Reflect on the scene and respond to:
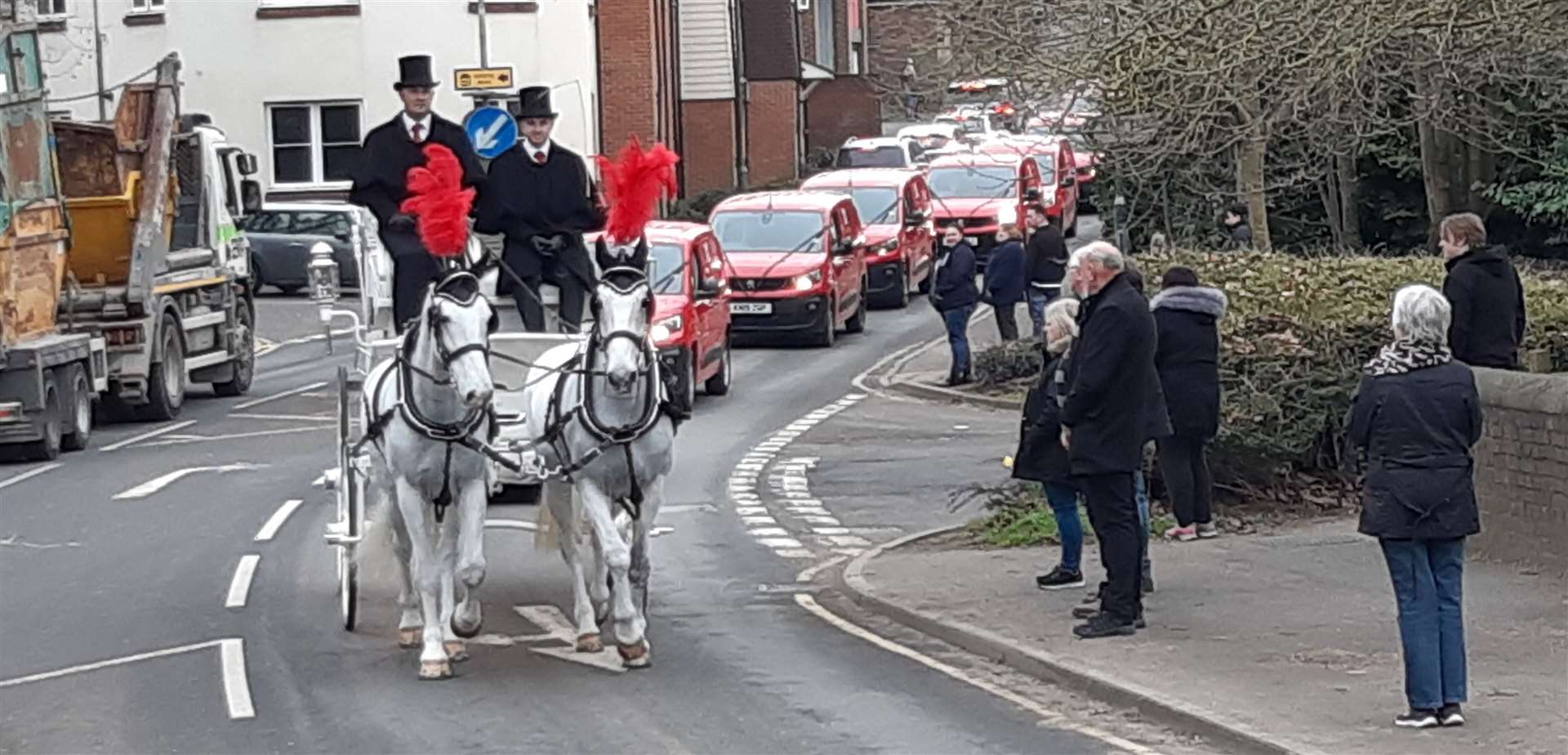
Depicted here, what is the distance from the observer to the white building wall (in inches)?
1946

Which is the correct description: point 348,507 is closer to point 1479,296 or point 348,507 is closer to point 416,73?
point 416,73

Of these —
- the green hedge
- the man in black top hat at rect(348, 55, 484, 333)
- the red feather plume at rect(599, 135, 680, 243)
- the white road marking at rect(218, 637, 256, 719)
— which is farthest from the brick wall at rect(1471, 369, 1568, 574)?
the white road marking at rect(218, 637, 256, 719)

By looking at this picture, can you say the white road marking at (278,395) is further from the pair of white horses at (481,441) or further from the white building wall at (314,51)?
the white building wall at (314,51)

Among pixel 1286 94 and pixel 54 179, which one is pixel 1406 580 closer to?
pixel 1286 94

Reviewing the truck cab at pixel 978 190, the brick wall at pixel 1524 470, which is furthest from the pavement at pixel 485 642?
the truck cab at pixel 978 190

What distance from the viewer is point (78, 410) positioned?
24.0m

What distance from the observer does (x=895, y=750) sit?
10266 millimetres

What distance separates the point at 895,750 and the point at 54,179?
16907 mm

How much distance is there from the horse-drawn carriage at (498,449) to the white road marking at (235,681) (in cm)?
77

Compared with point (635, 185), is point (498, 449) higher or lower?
lower

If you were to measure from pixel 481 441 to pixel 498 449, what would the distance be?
81 cm

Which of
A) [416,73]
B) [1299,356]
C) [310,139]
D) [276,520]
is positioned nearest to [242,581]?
[276,520]

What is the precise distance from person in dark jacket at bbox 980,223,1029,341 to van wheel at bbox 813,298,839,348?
391 cm

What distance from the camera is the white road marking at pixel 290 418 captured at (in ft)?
88.0
